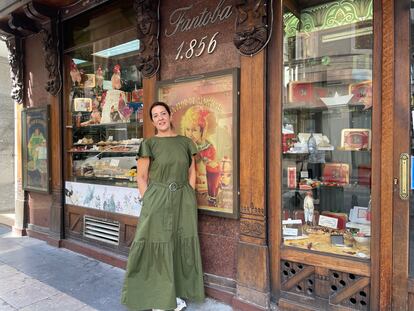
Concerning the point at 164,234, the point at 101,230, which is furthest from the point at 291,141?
the point at 101,230

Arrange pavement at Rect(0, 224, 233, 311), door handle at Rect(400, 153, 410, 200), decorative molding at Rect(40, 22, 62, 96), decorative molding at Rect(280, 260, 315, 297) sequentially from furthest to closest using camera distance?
1. decorative molding at Rect(40, 22, 62, 96)
2. pavement at Rect(0, 224, 233, 311)
3. decorative molding at Rect(280, 260, 315, 297)
4. door handle at Rect(400, 153, 410, 200)

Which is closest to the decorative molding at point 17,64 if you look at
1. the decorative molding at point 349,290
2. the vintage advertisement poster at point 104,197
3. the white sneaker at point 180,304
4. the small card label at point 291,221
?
the vintage advertisement poster at point 104,197

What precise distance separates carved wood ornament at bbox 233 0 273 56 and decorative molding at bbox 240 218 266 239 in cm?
155

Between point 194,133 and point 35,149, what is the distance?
3.42 meters

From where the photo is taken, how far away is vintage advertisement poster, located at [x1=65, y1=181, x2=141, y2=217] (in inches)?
167

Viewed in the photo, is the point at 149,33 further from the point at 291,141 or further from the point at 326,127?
the point at 326,127

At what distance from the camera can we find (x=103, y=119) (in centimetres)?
502

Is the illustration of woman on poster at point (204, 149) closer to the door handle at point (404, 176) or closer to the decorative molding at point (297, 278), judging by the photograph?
the decorative molding at point (297, 278)

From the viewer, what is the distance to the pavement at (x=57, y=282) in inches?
129

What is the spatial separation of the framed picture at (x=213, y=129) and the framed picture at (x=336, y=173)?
858mm

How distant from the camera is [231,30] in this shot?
3242mm

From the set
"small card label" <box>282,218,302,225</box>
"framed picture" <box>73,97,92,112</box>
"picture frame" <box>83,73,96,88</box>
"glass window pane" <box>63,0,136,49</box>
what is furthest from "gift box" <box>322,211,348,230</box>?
"picture frame" <box>83,73,96,88</box>

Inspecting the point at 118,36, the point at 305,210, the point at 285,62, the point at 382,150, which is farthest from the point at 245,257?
the point at 118,36

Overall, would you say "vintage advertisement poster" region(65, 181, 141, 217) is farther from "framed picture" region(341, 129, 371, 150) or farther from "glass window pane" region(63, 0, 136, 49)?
"framed picture" region(341, 129, 371, 150)
